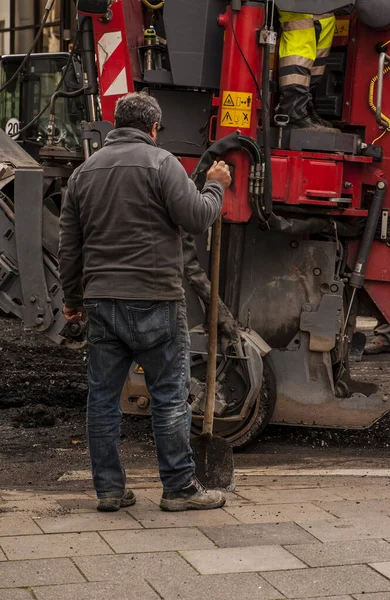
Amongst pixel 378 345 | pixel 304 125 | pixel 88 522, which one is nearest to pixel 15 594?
pixel 88 522

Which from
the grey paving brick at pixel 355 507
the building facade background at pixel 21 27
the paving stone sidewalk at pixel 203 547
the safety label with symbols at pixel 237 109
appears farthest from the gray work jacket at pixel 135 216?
the building facade background at pixel 21 27

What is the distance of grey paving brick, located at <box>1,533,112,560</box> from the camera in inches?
150

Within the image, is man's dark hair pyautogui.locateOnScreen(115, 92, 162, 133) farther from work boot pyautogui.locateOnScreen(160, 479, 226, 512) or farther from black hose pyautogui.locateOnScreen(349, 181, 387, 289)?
black hose pyautogui.locateOnScreen(349, 181, 387, 289)

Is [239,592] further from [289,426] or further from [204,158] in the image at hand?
[289,426]

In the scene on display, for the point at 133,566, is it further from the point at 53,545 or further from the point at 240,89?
the point at 240,89

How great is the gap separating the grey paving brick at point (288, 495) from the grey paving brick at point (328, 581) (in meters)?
0.95

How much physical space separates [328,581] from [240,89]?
2716 mm

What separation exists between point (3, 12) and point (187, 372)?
18.3 m

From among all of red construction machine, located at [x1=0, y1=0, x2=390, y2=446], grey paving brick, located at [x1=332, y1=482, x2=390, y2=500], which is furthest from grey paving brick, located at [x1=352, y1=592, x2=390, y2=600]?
red construction machine, located at [x1=0, y1=0, x2=390, y2=446]

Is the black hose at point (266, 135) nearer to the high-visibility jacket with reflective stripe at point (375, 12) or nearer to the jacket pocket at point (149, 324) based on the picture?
the high-visibility jacket with reflective stripe at point (375, 12)

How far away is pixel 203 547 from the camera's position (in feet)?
12.9

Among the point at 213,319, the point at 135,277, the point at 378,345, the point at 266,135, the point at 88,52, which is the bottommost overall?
the point at 378,345

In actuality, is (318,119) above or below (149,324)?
above

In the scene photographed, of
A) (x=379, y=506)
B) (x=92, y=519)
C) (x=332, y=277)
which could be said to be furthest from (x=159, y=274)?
(x=332, y=277)
